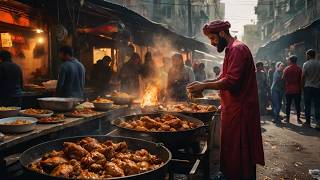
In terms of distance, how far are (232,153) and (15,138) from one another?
2745 mm

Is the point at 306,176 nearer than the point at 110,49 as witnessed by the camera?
Yes

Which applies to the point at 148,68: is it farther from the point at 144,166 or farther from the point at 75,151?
the point at 144,166

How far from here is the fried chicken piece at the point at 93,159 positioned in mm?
2859

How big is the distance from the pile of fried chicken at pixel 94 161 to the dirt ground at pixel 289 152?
4.22m

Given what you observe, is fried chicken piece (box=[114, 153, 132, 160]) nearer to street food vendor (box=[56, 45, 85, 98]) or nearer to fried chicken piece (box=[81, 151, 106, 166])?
fried chicken piece (box=[81, 151, 106, 166])

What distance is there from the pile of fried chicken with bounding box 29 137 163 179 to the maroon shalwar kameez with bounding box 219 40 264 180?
1.30 m

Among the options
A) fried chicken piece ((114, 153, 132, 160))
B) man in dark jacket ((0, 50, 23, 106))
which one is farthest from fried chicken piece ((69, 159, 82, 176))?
man in dark jacket ((0, 50, 23, 106))

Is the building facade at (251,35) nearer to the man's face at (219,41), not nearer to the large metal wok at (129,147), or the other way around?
the man's face at (219,41)

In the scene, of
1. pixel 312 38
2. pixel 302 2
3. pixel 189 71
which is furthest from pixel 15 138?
pixel 302 2

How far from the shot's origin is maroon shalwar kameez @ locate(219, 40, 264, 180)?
3947 mm

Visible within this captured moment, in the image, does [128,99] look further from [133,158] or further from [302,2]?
[302,2]

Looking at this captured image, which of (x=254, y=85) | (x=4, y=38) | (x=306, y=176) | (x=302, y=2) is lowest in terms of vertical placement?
(x=306, y=176)

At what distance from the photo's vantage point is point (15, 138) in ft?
12.5

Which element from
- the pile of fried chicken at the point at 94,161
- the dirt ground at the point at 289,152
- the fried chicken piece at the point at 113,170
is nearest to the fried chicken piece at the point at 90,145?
the pile of fried chicken at the point at 94,161
